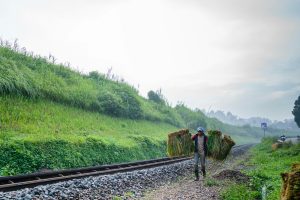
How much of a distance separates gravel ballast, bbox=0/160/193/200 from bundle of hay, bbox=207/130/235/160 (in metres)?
4.37

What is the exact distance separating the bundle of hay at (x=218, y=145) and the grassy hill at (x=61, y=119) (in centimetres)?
573

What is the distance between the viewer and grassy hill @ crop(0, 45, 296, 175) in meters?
14.6

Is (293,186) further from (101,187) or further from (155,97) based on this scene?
(155,97)

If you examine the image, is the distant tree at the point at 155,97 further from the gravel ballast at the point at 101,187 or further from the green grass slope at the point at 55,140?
the gravel ballast at the point at 101,187

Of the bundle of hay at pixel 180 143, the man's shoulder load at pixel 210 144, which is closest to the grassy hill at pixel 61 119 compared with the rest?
the bundle of hay at pixel 180 143

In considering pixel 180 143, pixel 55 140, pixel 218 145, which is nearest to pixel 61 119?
pixel 55 140

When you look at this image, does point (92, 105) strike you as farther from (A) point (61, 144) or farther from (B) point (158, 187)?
(B) point (158, 187)

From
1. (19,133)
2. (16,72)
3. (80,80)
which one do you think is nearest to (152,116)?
(80,80)

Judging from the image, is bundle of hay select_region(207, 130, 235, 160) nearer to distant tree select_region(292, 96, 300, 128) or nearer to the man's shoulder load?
the man's shoulder load

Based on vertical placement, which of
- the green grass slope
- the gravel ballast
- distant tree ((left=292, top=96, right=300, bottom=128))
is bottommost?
the gravel ballast

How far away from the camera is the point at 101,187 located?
10656mm

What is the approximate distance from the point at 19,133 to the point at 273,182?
11263mm

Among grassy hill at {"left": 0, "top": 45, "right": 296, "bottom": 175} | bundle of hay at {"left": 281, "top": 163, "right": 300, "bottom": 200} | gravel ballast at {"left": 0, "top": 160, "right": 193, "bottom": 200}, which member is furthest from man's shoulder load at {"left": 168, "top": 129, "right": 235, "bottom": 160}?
bundle of hay at {"left": 281, "top": 163, "right": 300, "bottom": 200}

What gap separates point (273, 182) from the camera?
13031 millimetres
